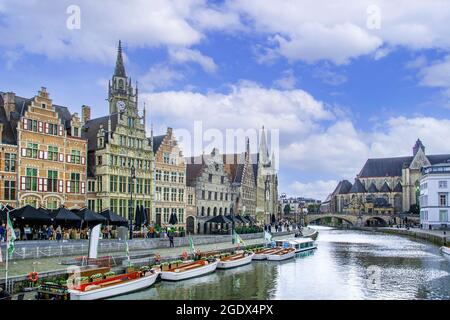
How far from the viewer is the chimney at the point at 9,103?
137 ft

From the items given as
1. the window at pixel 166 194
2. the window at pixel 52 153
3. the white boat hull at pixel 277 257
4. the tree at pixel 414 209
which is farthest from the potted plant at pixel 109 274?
the tree at pixel 414 209

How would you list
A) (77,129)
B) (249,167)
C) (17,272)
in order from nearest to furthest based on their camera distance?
(17,272)
(77,129)
(249,167)

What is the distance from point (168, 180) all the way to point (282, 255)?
21.4 m

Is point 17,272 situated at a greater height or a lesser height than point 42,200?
lesser

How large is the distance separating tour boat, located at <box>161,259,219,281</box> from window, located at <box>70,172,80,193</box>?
1861 cm

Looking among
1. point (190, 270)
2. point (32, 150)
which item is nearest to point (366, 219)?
point (32, 150)

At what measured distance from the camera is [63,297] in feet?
64.2

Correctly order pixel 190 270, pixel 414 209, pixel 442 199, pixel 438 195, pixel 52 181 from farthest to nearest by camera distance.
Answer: pixel 414 209
pixel 438 195
pixel 442 199
pixel 52 181
pixel 190 270

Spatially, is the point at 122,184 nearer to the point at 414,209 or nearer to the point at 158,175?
the point at 158,175

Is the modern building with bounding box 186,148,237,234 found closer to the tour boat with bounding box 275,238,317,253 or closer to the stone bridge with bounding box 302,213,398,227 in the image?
the tour boat with bounding box 275,238,317,253

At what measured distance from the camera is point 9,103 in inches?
1655
